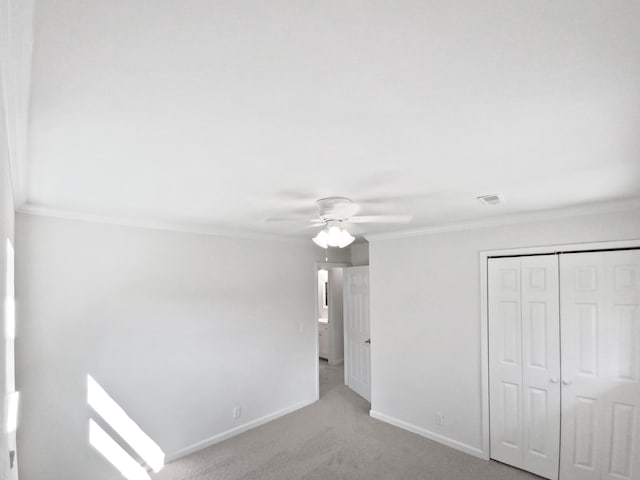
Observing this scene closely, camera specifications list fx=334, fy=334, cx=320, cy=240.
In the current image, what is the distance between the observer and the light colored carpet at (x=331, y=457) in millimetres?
3105

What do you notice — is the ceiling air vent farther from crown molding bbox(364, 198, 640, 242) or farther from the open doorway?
the open doorway

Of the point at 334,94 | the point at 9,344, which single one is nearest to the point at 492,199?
the point at 334,94

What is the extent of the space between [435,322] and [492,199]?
5.88ft

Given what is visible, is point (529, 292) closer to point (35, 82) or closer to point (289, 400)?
point (289, 400)

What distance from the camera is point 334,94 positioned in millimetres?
1112

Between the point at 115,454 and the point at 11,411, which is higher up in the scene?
the point at 11,411

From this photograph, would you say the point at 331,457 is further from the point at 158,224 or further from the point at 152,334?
the point at 158,224

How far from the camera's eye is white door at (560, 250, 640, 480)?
2648 millimetres

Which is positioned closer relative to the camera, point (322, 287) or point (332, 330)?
point (332, 330)

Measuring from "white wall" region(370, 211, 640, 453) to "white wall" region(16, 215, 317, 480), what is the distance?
119 cm

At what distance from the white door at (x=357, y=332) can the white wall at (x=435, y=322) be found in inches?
27.5

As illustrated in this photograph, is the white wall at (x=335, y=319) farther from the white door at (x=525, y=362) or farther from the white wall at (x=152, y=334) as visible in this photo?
the white door at (x=525, y=362)

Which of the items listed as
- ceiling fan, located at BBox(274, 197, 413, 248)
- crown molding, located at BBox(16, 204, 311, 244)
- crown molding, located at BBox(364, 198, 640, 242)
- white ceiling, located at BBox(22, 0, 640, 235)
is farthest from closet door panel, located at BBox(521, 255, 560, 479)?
crown molding, located at BBox(16, 204, 311, 244)

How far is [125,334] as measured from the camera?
10.3ft
